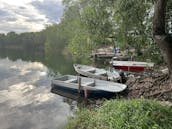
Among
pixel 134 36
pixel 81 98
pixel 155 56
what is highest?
pixel 134 36

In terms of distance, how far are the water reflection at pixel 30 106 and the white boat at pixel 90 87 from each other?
3.31 ft

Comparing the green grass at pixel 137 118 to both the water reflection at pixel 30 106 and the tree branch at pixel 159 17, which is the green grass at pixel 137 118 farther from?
the water reflection at pixel 30 106

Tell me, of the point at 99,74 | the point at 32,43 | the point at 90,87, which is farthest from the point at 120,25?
the point at 32,43

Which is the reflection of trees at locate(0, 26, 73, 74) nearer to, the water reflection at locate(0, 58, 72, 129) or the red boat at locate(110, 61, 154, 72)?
the red boat at locate(110, 61, 154, 72)

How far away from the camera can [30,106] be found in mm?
18984

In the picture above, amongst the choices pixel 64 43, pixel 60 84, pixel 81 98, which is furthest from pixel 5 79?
pixel 64 43

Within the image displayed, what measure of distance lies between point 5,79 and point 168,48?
23744 millimetres

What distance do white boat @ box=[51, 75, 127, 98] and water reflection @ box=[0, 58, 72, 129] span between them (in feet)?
3.31

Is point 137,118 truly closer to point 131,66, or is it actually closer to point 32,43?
point 131,66

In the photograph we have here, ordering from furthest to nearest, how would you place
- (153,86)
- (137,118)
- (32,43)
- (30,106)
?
(32,43) → (30,106) → (153,86) → (137,118)

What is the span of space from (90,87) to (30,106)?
4.46m

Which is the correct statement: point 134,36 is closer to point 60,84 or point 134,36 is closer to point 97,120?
point 97,120

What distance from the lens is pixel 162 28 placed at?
7965 millimetres

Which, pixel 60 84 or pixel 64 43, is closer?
pixel 60 84
